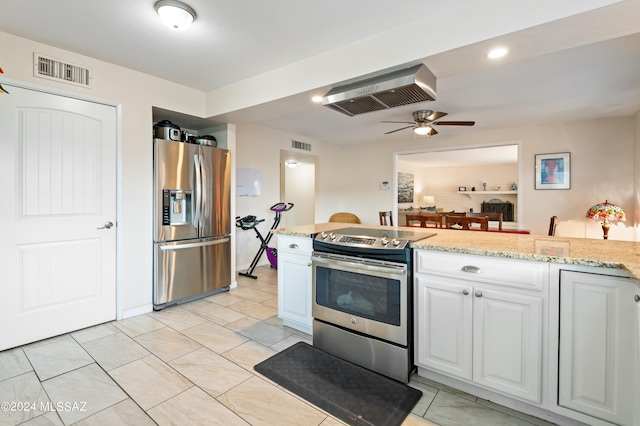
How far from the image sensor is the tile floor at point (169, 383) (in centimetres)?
162

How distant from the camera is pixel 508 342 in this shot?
1646 mm

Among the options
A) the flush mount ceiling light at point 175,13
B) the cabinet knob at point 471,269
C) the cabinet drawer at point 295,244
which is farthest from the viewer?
the cabinet drawer at point 295,244

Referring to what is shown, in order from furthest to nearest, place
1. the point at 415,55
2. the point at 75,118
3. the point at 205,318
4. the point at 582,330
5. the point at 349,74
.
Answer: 1. the point at 205,318
2. the point at 75,118
3. the point at 349,74
4. the point at 415,55
5. the point at 582,330

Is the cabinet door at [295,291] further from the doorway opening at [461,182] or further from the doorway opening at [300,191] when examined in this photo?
the doorway opening at [461,182]

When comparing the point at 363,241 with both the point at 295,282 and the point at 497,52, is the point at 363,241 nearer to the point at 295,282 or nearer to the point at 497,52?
the point at 295,282

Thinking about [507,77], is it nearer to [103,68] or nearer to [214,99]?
[214,99]

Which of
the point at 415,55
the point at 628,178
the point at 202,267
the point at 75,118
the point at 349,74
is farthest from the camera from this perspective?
the point at 628,178

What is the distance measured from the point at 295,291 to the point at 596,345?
1940 millimetres

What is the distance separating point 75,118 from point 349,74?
7.88 feet

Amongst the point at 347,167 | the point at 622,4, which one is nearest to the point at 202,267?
the point at 622,4

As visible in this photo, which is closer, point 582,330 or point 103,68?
point 582,330

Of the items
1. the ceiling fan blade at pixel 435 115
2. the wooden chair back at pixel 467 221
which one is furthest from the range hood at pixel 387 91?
the wooden chair back at pixel 467 221

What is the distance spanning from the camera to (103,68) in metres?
2.76

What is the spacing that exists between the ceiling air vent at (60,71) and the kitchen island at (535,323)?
3106 millimetres
